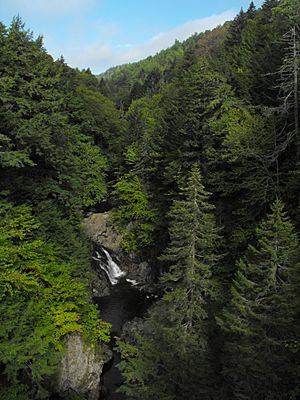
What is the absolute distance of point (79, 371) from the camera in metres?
→ 15.3

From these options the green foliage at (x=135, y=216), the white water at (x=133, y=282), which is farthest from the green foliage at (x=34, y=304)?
the green foliage at (x=135, y=216)

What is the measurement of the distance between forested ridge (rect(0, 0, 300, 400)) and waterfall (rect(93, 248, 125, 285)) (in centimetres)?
187

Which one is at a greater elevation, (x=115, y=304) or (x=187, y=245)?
(x=187, y=245)

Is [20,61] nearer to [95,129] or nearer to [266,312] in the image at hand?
[266,312]

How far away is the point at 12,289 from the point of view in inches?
523

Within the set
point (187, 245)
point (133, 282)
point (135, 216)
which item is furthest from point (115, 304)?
point (187, 245)

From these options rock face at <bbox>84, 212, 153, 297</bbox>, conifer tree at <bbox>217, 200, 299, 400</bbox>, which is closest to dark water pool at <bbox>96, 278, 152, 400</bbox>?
rock face at <bbox>84, 212, 153, 297</bbox>

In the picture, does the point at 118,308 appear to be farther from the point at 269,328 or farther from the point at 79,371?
the point at 269,328

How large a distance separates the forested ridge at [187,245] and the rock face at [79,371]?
0.64m

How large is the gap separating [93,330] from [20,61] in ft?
47.8

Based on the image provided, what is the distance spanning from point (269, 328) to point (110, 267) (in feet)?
62.6

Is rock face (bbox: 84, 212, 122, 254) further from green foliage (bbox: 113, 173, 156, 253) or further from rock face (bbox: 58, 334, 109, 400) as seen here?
rock face (bbox: 58, 334, 109, 400)

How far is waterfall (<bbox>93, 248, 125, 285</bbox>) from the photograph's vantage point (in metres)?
27.6

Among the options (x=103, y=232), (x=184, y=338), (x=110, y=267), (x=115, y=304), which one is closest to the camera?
(x=184, y=338)
